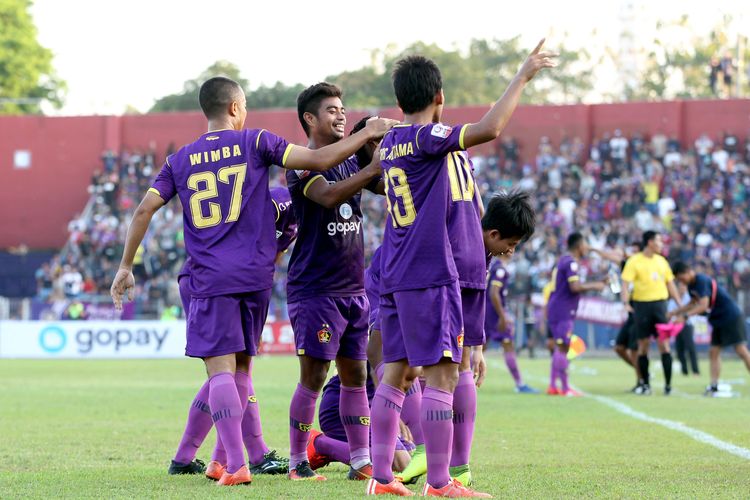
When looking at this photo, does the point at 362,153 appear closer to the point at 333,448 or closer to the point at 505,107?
the point at 505,107

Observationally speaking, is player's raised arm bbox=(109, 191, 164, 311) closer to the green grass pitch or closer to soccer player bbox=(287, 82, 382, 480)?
soccer player bbox=(287, 82, 382, 480)

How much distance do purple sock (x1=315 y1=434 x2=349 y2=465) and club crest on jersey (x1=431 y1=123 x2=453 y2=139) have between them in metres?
2.45

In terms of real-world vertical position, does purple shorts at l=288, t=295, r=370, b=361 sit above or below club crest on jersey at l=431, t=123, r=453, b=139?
below

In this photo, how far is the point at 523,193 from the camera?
7.33m

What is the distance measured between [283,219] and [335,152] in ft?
3.30

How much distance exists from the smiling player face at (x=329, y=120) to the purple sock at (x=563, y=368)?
10167mm

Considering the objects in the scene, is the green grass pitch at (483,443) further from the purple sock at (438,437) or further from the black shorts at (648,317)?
the black shorts at (648,317)

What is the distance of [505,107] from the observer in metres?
5.96

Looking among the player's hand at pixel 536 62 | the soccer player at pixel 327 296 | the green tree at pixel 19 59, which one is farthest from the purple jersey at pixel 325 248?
the green tree at pixel 19 59

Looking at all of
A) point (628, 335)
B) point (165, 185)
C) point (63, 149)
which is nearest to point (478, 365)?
point (165, 185)

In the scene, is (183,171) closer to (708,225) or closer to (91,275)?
(708,225)

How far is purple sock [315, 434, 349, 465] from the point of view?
768 centimetres

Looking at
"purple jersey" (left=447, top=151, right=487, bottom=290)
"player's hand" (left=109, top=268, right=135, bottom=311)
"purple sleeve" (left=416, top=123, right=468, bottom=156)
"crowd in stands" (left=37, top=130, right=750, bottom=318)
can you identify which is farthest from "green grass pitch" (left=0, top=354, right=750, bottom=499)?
"crowd in stands" (left=37, top=130, right=750, bottom=318)

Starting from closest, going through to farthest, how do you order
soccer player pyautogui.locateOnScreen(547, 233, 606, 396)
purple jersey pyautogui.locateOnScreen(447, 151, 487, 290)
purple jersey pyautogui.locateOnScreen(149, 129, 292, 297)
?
purple jersey pyautogui.locateOnScreen(447, 151, 487, 290)
purple jersey pyautogui.locateOnScreen(149, 129, 292, 297)
soccer player pyautogui.locateOnScreen(547, 233, 606, 396)
